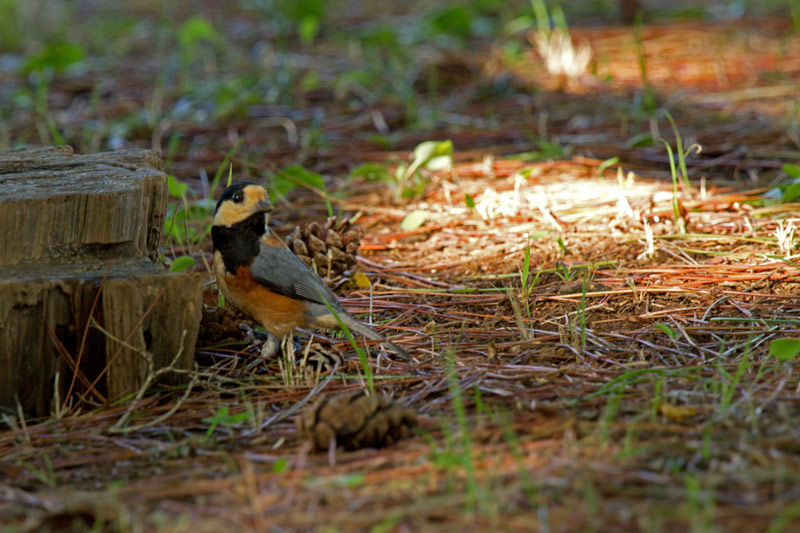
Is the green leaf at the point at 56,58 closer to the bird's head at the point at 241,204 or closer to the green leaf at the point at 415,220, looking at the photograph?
the green leaf at the point at 415,220

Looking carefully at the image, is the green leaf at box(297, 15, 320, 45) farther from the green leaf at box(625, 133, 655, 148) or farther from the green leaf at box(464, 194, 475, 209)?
the green leaf at box(464, 194, 475, 209)

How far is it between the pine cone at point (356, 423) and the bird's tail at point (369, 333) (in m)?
0.67

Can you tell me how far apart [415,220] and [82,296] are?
7.46 feet

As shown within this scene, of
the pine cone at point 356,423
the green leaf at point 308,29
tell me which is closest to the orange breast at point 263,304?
the pine cone at point 356,423

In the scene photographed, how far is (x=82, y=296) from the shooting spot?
10.2 feet

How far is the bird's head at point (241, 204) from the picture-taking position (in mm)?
3506

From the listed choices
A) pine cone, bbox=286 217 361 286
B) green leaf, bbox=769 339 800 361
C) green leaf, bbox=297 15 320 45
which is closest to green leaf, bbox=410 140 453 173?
pine cone, bbox=286 217 361 286

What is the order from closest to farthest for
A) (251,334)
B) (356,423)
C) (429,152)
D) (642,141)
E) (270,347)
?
(356,423)
(270,347)
(251,334)
(429,152)
(642,141)

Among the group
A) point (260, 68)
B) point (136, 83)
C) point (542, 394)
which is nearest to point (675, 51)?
point (260, 68)

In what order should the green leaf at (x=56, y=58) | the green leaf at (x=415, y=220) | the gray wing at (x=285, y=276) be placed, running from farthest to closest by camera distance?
the green leaf at (x=56, y=58) < the green leaf at (x=415, y=220) < the gray wing at (x=285, y=276)

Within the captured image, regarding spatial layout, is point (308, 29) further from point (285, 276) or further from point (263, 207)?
point (285, 276)

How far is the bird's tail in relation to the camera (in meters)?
3.40

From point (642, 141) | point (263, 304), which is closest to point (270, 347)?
point (263, 304)

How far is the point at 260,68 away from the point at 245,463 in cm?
661
